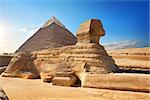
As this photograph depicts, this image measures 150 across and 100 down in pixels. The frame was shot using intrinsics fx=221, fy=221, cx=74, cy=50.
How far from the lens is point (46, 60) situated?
12.7m

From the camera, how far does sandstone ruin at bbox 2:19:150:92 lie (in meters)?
8.07

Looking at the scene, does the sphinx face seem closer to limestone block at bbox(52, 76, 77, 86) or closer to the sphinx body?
the sphinx body

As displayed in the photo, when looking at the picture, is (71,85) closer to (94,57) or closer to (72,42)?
(94,57)

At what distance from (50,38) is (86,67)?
995cm

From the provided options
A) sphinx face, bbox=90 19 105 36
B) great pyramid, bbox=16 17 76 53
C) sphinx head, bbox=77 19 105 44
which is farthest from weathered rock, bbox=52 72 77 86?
great pyramid, bbox=16 17 76 53

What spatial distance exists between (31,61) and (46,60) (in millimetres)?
1667

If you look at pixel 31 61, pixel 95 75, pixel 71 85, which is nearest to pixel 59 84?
pixel 71 85

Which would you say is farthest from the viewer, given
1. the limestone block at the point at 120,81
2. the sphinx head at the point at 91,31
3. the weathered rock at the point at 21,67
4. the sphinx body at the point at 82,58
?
the weathered rock at the point at 21,67

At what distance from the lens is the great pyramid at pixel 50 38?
1898cm

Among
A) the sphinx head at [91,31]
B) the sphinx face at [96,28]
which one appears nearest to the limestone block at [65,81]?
the sphinx head at [91,31]

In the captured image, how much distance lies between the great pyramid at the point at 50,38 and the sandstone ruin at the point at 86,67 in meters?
5.66

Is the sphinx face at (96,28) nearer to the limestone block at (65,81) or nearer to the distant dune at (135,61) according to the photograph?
the limestone block at (65,81)

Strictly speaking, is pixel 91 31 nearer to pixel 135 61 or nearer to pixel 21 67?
pixel 21 67

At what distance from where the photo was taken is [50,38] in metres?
19.2
